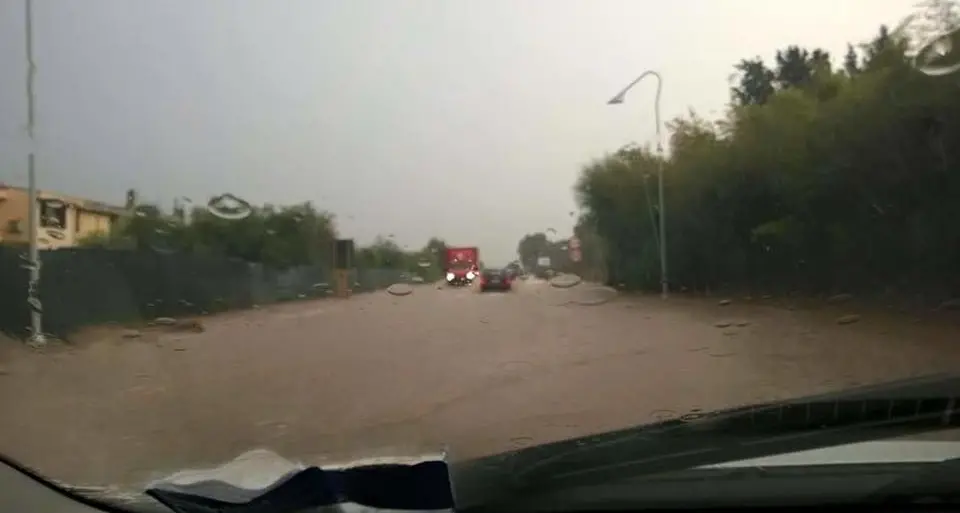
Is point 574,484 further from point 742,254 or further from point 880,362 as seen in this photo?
point 742,254

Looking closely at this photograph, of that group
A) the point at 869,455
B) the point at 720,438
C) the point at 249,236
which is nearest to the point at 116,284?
the point at 249,236

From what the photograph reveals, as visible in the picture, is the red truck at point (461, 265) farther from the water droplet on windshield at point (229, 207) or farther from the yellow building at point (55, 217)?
the yellow building at point (55, 217)

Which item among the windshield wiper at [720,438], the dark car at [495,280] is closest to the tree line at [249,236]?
the dark car at [495,280]

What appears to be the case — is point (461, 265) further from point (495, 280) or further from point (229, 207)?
point (229, 207)

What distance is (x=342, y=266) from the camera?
32.9ft

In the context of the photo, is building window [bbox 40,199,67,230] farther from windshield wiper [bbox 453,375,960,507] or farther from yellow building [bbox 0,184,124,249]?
windshield wiper [bbox 453,375,960,507]

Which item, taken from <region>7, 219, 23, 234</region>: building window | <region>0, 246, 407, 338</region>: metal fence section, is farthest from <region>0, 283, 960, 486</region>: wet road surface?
<region>7, 219, 23, 234</region>: building window

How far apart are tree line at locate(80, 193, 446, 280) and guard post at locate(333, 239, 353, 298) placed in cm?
6

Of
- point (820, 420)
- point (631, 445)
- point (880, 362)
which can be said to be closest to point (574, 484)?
point (631, 445)

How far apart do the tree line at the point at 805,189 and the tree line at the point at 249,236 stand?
6.63 feet

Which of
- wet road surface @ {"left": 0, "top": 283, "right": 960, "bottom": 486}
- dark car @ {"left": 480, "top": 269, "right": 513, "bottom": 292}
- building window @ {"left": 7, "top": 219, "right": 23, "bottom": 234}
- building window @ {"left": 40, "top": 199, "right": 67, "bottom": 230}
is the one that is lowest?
wet road surface @ {"left": 0, "top": 283, "right": 960, "bottom": 486}

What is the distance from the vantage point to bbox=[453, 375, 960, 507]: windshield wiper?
12.9ft

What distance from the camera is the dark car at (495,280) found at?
12078 mm

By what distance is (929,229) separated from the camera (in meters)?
12.3
